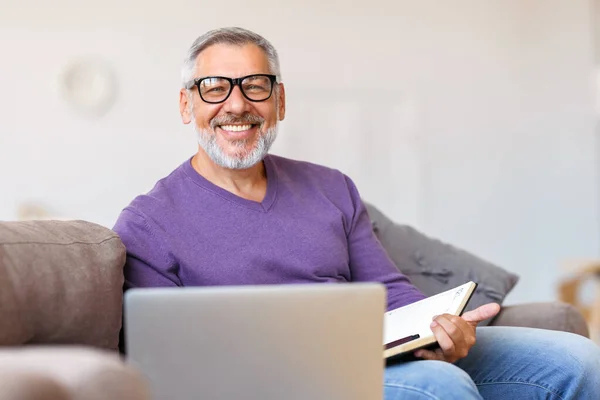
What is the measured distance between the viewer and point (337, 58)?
17.5 ft

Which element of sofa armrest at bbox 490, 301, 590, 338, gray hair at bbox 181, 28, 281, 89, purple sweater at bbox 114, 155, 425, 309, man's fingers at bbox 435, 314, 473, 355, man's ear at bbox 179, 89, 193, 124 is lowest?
sofa armrest at bbox 490, 301, 590, 338

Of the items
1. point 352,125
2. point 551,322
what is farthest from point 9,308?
point 352,125

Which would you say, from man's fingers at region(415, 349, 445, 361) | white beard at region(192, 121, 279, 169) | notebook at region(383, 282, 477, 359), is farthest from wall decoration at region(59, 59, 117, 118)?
man's fingers at region(415, 349, 445, 361)

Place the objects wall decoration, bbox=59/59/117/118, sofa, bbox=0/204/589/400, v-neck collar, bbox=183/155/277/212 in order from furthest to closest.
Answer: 1. wall decoration, bbox=59/59/117/118
2. v-neck collar, bbox=183/155/277/212
3. sofa, bbox=0/204/589/400

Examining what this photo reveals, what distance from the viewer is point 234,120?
6.63ft

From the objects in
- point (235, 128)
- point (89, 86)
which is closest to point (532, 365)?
point (235, 128)

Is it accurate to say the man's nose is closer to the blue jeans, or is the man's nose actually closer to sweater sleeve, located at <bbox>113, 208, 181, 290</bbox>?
sweater sleeve, located at <bbox>113, 208, 181, 290</bbox>

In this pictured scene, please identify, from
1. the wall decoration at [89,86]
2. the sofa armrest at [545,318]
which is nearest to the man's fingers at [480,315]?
the sofa armrest at [545,318]

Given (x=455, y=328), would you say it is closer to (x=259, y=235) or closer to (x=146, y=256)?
(x=259, y=235)

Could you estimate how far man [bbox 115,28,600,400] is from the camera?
1.76 metres

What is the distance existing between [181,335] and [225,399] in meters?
0.11

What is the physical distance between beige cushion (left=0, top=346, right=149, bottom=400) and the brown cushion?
45 cm

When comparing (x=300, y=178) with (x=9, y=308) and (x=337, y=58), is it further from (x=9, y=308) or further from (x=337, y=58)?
(x=337, y=58)

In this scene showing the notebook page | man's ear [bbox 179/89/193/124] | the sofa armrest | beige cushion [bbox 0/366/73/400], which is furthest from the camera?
the sofa armrest
